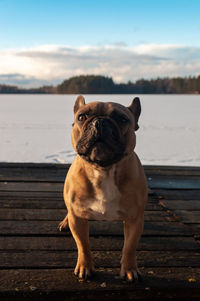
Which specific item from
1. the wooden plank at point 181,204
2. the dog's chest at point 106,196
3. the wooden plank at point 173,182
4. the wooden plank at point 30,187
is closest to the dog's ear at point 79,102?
the dog's chest at point 106,196

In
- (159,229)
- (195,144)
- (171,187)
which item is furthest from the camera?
(195,144)

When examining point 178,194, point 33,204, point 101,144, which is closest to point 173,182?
point 178,194

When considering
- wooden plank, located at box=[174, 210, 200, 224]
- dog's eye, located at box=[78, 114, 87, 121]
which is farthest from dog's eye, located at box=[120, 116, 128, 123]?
wooden plank, located at box=[174, 210, 200, 224]

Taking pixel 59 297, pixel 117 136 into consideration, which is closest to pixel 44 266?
pixel 59 297

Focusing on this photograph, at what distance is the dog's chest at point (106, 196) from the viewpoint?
2.45m

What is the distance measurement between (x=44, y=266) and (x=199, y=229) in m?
1.71

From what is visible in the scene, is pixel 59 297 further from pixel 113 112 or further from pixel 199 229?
pixel 199 229

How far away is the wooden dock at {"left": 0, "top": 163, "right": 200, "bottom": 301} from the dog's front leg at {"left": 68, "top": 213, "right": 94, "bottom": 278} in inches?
2.6

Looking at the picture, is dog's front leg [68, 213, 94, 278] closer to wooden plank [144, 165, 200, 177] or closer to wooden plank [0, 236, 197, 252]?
wooden plank [0, 236, 197, 252]

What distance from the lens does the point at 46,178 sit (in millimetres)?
5316

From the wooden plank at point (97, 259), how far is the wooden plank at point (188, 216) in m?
0.79

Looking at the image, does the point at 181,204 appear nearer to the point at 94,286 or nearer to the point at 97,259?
the point at 97,259

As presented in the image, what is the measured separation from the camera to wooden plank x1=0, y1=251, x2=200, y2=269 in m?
2.57

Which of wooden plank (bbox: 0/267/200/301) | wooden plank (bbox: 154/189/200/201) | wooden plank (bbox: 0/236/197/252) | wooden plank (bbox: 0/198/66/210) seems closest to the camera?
wooden plank (bbox: 0/267/200/301)
